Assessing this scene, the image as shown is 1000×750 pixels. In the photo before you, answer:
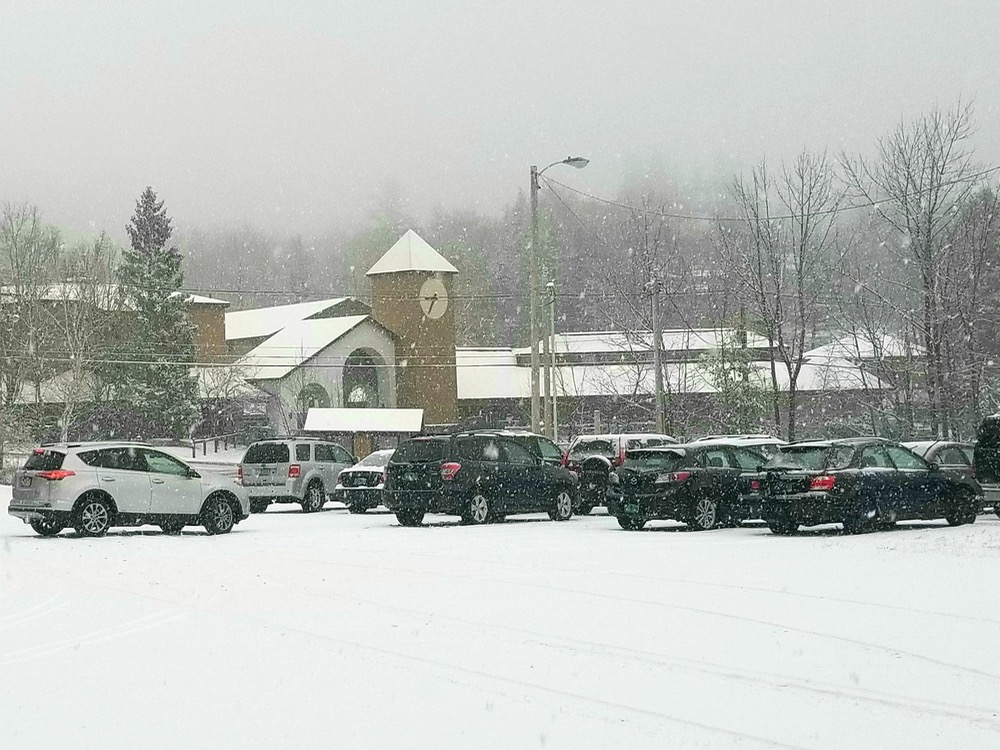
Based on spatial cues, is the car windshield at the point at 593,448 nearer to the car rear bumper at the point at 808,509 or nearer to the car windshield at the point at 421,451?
the car windshield at the point at 421,451

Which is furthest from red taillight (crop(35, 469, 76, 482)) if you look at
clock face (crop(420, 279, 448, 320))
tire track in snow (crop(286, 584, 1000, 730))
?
clock face (crop(420, 279, 448, 320))

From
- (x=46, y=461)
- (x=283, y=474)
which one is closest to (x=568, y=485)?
(x=283, y=474)

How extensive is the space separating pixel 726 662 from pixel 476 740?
275cm

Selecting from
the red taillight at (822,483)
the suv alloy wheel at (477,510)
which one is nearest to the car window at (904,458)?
the red taillight at (822,483)

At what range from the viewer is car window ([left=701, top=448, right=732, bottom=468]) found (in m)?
22.2

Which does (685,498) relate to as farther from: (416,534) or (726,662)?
(726,662)

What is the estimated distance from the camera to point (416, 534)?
2156cm

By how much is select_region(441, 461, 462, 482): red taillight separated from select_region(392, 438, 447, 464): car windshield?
9.1 inches

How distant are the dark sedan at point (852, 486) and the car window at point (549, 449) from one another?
6.51m

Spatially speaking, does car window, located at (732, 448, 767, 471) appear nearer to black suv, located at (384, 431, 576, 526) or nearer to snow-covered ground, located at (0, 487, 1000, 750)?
black suv, located at (384, 431, 576, 526)

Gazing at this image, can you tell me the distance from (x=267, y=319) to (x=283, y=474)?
6632 cm

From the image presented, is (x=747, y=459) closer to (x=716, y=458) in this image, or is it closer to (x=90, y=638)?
(x=716, y=458)

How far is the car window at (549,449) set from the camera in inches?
1064

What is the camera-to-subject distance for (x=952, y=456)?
2422cm
